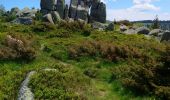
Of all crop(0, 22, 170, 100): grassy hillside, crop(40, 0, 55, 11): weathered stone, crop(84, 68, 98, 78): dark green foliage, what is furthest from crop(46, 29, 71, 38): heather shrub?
crop(40, 0, 55, 11): weathered stone

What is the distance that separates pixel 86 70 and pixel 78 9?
46917 millimetres

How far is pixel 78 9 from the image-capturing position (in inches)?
2724

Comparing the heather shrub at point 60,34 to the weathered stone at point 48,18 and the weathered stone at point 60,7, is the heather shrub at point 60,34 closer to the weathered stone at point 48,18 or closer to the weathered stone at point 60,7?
the weathered stone at point 48,18

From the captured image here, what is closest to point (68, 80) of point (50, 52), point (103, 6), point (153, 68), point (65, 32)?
point (153, 68)

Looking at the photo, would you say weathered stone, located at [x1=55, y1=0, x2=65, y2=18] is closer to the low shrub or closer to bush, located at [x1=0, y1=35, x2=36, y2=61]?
bush, located at [x1=0, y1=35, x2=36, y2=61]

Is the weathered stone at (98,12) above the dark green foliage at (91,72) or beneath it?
above

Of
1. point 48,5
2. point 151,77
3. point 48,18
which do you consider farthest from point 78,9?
point 151,77

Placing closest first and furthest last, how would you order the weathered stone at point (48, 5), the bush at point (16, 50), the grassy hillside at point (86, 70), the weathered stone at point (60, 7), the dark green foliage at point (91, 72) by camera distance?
1. the grassy hillside at point (86, 70)
2. the dark green foliage at point (91, 72)
3. the bush at point (16, 50)
4. the weathered stone at point (60, 7)
5. the weathered stone at point (48, 5)

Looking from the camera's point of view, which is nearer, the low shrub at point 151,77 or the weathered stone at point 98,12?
the low shrub at point 151,77

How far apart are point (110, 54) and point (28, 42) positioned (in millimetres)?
6275

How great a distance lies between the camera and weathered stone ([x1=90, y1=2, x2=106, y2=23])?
71125 millimetres

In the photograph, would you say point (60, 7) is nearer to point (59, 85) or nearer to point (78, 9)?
point (78, 9)

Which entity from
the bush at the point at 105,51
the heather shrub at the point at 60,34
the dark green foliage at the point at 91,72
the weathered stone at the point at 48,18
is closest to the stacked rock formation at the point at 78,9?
the weathered stone at the point at 48,18

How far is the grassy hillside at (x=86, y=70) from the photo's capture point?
734 inches
